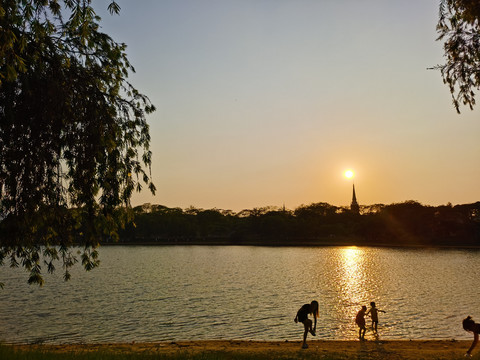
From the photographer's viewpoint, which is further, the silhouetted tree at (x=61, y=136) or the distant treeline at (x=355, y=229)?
the distant treeline at (x=355, y=229)

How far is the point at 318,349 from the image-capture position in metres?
17.5

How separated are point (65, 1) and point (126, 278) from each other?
52.7 meters

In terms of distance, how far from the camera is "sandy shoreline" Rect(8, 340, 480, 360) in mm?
15430

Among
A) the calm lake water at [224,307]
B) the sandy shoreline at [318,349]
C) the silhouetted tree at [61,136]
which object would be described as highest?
the silhouetted tree at [61,136]

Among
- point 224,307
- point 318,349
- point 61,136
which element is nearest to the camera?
point 61,136

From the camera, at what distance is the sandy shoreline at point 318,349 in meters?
15.4

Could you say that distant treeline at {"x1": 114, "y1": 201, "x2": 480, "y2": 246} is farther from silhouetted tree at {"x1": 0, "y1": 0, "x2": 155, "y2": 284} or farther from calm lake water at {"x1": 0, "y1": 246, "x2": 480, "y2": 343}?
silhouetted tree at {"x1": 0, "y1": 0, "x2": 155, "y2": 284}

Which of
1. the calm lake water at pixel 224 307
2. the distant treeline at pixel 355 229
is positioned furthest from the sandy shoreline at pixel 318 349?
the distant treeline at pixel 355 229

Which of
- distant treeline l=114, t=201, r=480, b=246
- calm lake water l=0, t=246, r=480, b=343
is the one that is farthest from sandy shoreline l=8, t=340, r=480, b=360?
distant treeline l=114, t=201, r=480, b=246

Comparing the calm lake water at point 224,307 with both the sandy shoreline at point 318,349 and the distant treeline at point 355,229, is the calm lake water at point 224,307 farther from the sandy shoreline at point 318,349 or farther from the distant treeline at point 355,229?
the distant treeline at point 355,229

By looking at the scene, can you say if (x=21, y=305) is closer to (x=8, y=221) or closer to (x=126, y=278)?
(x=126, y=278)

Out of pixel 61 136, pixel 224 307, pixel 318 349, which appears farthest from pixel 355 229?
pixel 61 136

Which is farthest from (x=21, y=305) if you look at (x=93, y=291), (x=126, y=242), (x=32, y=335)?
(x=126, y=242)

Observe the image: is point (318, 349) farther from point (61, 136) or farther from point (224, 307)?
point (224, 307)
